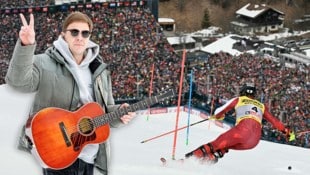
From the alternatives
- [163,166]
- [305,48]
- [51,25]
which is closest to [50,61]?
[163,166]

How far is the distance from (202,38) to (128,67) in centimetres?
1673

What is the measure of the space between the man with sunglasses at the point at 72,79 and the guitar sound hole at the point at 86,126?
8 centimetres

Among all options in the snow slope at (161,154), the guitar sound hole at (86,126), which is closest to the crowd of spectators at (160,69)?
the snow slope at (161,154)

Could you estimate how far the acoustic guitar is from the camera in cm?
244

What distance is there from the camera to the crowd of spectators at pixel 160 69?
1517 centimetres

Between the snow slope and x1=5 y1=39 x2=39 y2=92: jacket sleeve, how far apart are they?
16.7 ft

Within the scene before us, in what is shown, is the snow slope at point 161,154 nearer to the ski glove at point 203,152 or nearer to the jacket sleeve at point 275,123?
the ski glove at point 203,152

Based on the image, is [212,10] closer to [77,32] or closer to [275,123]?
[275,123]

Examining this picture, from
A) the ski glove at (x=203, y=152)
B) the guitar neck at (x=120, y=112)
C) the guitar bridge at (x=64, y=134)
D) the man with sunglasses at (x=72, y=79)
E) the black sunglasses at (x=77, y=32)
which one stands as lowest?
the ski glove at (x=203, y=152)

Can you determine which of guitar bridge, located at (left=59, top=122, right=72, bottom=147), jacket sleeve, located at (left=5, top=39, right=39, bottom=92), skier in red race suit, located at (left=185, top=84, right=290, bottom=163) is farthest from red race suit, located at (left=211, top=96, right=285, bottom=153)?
jacket sleeve, located at (left=5, top=39, right=39, bottom=92)

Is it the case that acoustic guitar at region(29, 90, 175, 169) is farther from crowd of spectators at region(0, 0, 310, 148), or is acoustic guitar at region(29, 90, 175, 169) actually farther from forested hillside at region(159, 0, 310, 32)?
forested hillside at region(159, 0, 310, 32)

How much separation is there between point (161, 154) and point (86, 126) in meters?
7.88

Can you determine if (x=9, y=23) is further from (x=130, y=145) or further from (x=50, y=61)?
(x=50, y=61)

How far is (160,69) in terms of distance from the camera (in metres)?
18.7
